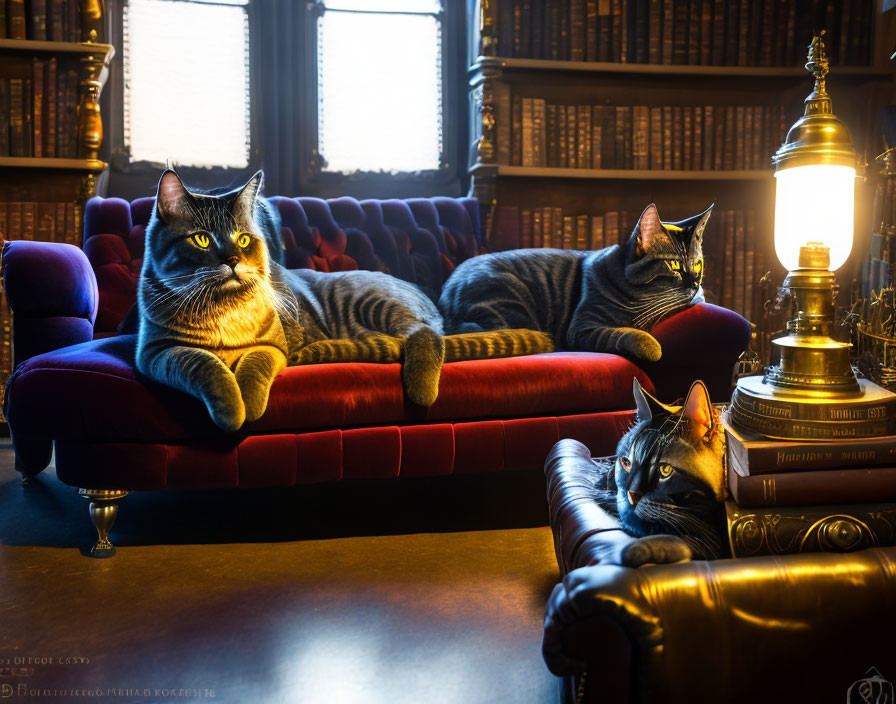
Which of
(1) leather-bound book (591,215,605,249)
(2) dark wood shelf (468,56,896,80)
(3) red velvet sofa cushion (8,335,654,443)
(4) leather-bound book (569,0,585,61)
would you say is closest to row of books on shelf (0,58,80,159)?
(3) red velvet sofa cushion (8,335,654,443)

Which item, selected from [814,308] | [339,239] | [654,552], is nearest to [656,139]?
[339,239]

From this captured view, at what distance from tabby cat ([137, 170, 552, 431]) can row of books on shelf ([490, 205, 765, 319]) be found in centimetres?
141

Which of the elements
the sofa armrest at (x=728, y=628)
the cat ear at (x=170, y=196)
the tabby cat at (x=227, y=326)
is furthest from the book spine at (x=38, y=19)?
the sofa armrest at (x=728, y=628)

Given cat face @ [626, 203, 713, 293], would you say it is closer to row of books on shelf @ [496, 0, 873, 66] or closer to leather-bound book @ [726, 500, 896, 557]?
leather-bound book @ [726, 500, 896, 557]

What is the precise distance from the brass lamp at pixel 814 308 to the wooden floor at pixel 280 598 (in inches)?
22.0

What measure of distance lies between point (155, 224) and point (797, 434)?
1423 millimetres

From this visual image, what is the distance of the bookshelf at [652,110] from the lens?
321cm

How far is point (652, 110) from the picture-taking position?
3.29 metres

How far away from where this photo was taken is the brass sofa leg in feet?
5.76

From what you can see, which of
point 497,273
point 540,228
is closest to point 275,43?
point 540,228

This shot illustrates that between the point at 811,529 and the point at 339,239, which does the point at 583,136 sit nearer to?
the point at 339,239

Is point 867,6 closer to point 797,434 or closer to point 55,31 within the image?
point 797,434

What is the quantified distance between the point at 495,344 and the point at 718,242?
68.6 inches

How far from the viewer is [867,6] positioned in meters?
3.26
